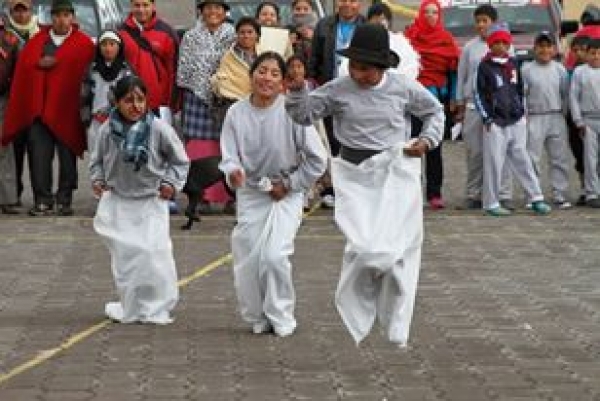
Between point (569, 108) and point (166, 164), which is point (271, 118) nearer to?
point (166, 164)

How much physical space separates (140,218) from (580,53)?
8.10 metres

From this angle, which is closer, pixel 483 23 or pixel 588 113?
pixel 483 23

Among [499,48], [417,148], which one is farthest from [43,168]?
[417,148]

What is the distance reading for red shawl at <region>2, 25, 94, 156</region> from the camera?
17781 mm

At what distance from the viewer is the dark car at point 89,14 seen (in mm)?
23203

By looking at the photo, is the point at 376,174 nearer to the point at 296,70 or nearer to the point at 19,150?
the point at 296,70

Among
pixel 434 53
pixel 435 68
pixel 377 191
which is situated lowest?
pixel 435 68

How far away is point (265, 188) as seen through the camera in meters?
11.6

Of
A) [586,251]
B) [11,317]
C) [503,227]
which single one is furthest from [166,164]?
[503,227]

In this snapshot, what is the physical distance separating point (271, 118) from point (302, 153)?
0.90 ft

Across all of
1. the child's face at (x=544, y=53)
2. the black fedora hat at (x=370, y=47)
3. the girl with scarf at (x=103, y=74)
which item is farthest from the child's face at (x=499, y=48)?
the black fedora hat at (x=370, y=47)

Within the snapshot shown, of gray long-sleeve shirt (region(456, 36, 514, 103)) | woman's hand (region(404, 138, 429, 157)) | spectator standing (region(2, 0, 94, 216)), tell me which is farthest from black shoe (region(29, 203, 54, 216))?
woman's hand (region(404, 138, 429, 157))

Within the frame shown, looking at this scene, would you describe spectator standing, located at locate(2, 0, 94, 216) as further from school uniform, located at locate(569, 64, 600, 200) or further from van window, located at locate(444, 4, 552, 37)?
van window, located at locate(444, 4, 552, 37)

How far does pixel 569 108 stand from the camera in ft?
61.7
